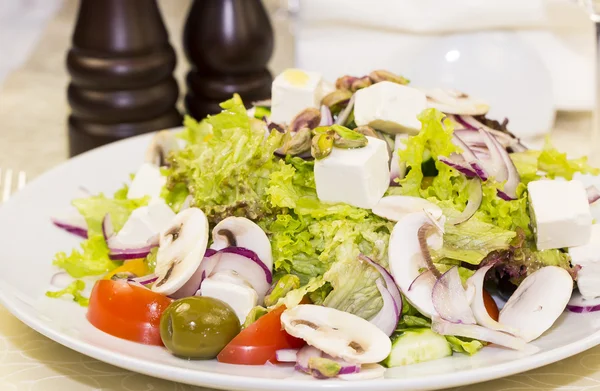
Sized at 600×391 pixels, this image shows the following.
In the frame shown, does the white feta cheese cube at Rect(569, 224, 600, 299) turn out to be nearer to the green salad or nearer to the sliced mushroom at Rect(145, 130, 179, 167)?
the green salad

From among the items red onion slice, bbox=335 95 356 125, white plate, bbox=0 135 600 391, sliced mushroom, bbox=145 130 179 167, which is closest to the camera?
white plate, bbox=0 135 600 391

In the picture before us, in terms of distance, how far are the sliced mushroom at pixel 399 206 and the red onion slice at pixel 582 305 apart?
14.5 inches

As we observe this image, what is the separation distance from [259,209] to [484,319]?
581 mm

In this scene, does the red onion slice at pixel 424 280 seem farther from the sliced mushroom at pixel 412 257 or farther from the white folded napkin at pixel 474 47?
the white folded napkin at pixel 474 47

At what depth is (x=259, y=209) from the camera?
2004 millimetres

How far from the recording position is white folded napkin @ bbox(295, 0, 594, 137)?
3144 mm

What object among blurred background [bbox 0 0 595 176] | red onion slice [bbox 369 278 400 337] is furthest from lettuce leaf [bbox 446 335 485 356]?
blurred background [bbox 0 0 595 176]

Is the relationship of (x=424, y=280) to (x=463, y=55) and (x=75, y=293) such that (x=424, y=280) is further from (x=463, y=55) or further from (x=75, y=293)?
(x=463, y=55)

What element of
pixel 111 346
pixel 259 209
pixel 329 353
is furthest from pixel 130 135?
pixel 329 353

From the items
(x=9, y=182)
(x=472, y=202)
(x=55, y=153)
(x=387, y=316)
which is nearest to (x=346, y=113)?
(x=472, y=202)

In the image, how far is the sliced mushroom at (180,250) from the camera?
1.85 m

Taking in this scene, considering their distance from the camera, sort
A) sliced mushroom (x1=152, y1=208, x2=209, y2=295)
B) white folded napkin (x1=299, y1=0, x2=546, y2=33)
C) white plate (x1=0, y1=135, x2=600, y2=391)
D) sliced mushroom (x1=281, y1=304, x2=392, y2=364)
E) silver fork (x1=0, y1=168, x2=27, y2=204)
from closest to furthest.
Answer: white plate (x1=0, y1=135, x2=600, y2=391) → sliced mushroom (x1=281, y1=304, x2=392, y2=364) → sliced mushroom (x1=152, y1=208, x2=209, y2=295) → silver fork (x1=0, y1=168, x2=27, y2=204) → white folded napkin (x1=299, y1=0, x2=546, y2=33)

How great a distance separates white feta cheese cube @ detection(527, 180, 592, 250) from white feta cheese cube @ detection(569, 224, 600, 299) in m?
0.02

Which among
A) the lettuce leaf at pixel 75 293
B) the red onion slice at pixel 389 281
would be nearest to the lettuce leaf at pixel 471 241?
the red onion slice at pixel 389 281
